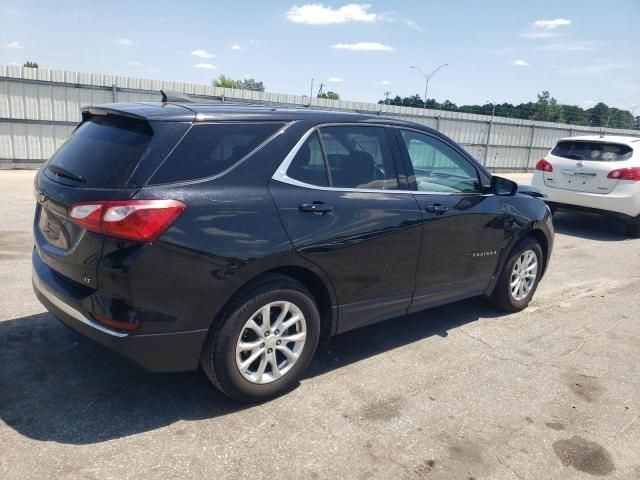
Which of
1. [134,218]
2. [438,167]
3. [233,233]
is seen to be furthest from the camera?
[438,167]

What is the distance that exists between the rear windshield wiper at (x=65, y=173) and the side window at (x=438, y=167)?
2314mm

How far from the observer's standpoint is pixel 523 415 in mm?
3338

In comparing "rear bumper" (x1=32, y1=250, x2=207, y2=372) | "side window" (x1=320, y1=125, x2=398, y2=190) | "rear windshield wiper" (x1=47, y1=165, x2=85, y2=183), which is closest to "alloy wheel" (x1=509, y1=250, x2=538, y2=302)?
"side window" (x1=320, y1=125, x2=398, y2=190)

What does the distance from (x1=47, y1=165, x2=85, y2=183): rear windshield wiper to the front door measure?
224 centimetres

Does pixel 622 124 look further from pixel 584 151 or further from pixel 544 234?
pixel 544 234

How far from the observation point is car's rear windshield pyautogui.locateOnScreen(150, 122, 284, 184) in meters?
2.82

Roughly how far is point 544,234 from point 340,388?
9.53 feet

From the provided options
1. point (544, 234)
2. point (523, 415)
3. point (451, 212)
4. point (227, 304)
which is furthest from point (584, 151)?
point (227, 304)

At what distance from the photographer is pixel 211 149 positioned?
2.97m

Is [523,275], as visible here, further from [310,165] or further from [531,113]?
[531,113]

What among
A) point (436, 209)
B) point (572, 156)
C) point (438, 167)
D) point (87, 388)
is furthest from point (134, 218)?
point (572, 156)

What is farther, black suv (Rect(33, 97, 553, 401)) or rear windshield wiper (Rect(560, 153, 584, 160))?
rear windshield wiper (Rect(560, 153, 584, 160))

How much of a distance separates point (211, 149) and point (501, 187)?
9.26 feet

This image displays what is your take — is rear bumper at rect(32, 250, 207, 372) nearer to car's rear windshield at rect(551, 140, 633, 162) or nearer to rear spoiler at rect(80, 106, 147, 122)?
rear spoiler at rect(80, 106, 147, 122)
